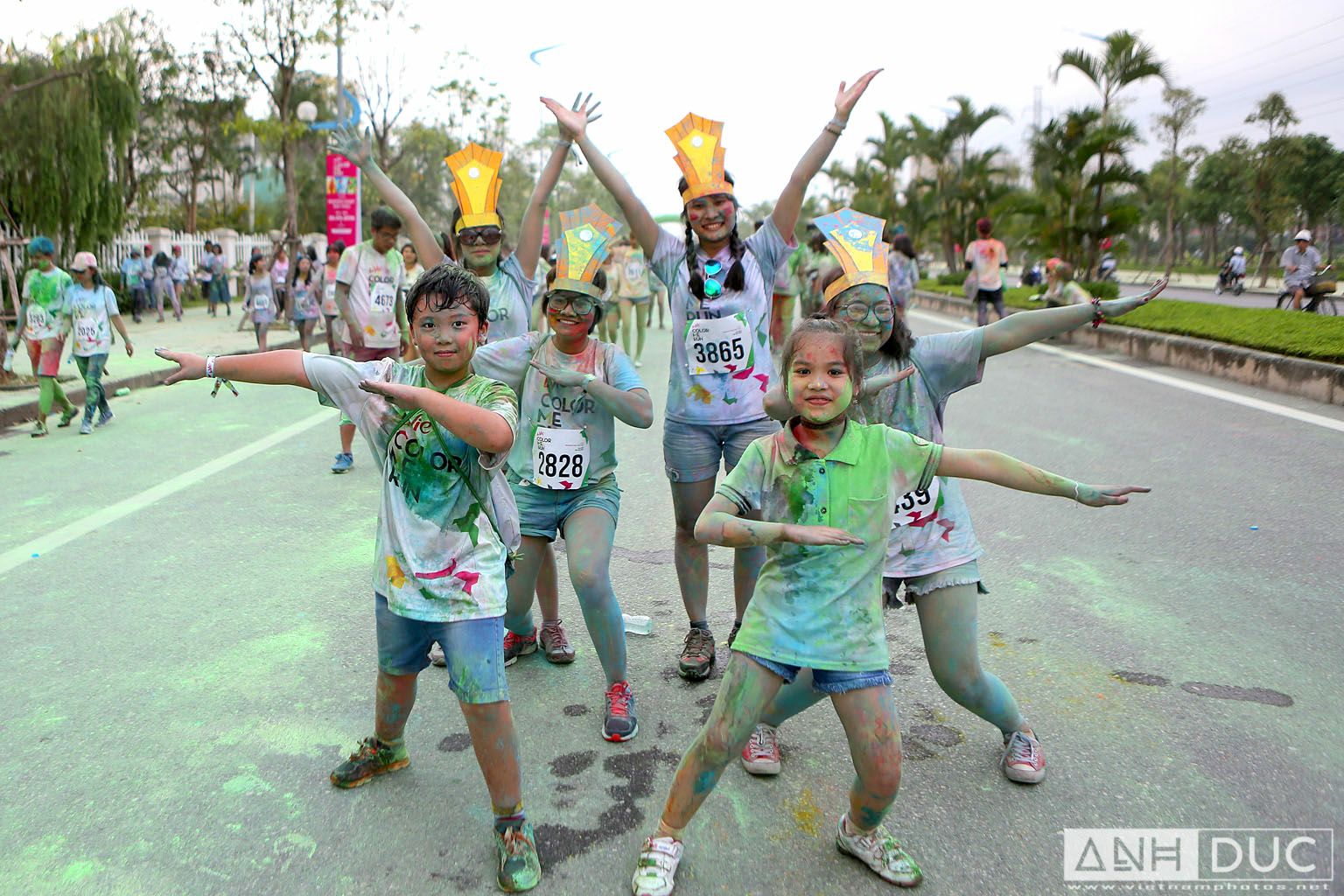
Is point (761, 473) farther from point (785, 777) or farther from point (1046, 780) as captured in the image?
point (1046, 780)

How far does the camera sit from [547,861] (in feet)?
9.24

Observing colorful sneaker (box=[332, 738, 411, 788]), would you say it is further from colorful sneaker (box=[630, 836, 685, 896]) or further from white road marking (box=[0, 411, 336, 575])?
white road marking (box=[0, 411, 336, 575])

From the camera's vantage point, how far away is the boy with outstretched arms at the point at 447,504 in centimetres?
279

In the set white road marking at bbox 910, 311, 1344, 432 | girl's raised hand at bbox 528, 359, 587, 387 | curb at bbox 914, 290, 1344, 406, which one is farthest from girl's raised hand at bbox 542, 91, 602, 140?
curb at bbox 914, 290, 1344, 406

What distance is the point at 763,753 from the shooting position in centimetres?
333

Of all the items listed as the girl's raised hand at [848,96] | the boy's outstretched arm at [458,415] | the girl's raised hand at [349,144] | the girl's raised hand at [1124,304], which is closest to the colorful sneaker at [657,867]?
the boy's outstretched arm at [458,415]

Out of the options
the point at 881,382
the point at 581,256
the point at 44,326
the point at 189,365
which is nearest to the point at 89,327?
the point at 44,326

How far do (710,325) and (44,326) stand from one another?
25.8 ft

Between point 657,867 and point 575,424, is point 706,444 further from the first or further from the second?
point 657,867

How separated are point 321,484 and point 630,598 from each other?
322cm

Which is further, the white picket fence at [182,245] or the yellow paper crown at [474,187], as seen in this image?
the white picket fence at [182,245]


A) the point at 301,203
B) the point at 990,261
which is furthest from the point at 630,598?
the point at 301,203

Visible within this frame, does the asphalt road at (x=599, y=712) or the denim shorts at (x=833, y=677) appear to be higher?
the denim shorts at (x=833, y=677)

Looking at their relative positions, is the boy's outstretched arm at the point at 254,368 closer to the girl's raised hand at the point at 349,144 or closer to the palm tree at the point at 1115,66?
the girl's raised hand at the point at 349,144
